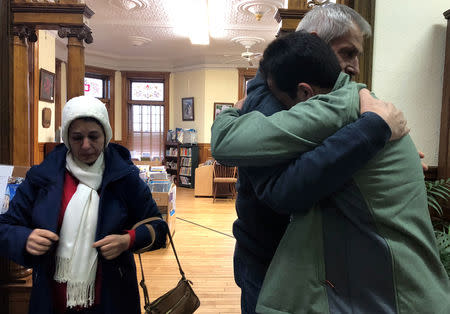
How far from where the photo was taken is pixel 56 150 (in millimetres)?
1412

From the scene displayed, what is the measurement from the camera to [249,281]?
3.06 ft

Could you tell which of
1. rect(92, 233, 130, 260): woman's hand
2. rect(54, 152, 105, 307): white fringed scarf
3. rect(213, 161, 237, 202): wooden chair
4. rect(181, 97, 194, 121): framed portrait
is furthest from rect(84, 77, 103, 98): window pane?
rect(92, 233, 130, 260): woman's hand

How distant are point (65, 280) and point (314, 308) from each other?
983mm

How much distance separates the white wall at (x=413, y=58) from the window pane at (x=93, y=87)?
9.69 meters

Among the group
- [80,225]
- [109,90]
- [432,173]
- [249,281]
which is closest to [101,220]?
[80,225]

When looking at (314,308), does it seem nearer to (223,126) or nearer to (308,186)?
(308,186)

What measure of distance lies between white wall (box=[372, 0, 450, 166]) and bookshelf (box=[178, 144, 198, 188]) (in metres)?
7.75

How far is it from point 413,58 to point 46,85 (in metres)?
6.45

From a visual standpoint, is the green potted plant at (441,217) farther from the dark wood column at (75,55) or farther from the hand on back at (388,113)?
the dark wood column at (75,55)

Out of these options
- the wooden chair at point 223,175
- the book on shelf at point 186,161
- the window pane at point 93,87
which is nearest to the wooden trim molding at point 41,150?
the wooden chair at point 223,175

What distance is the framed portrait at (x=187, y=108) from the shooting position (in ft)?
33.9

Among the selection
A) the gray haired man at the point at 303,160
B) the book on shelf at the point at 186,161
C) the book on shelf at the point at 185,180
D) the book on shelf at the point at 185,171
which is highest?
the gray haired man at the point at 303,160

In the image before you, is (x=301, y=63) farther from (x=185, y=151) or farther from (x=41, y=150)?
(x=185, y=151)

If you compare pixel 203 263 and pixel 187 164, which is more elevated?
pixel 187 164
